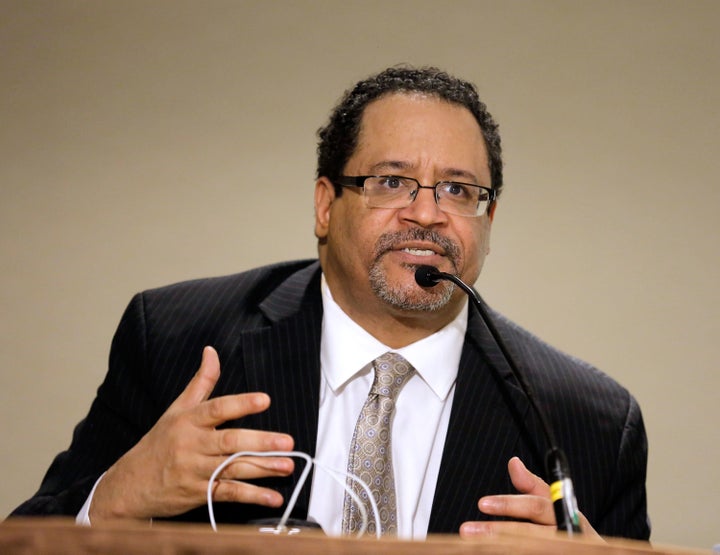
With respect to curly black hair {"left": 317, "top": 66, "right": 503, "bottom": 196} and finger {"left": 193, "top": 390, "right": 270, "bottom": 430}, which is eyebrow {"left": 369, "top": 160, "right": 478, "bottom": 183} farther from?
finger {"left": 193, "top": 390, "right": 270, "bottom": 430}

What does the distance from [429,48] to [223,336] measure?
1.14 m

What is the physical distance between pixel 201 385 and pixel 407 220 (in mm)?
536

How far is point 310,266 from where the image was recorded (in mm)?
2047

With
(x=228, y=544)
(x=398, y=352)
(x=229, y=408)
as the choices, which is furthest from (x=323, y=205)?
(x=228, y=544)

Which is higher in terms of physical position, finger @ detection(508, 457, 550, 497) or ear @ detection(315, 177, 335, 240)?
ear @ detection(315, 177, 335, 240)

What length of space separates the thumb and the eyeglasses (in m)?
0.50

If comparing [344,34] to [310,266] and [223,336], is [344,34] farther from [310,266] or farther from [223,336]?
[223,336]

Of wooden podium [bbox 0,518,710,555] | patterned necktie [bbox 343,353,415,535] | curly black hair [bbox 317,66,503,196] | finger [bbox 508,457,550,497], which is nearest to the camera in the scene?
wooden podium [bbox 0,518,710,555]

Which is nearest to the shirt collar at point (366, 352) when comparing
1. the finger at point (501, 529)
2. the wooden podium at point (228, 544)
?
the finger at point (501, 529)

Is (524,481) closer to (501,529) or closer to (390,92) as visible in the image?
(501,529)

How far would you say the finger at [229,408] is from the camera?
1284 millimetres

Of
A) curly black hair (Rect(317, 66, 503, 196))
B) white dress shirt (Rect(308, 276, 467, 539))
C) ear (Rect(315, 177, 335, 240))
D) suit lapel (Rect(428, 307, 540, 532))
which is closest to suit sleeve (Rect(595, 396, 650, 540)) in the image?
suit lapel (Rect(428, 307, 540, 532))

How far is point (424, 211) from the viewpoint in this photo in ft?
5.72

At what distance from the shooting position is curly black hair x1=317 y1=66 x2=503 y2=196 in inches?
74.6
